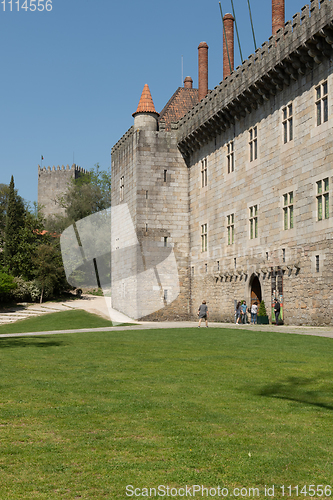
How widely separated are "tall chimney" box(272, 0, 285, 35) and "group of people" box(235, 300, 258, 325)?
1475 centimetres

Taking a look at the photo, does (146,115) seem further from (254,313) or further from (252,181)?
(254,313)

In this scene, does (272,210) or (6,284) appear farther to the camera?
(6,284)

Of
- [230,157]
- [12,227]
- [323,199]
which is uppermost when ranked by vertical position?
[230,157]

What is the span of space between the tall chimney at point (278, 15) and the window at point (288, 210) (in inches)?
362

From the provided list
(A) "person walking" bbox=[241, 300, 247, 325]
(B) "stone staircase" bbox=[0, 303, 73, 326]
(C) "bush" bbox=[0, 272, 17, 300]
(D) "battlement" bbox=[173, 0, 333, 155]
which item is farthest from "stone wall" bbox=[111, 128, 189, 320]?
(C) "bush" bbox=[0, 272, 17, 300]

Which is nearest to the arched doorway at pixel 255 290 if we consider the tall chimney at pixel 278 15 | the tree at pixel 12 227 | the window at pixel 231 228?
the window at pixel 231 228

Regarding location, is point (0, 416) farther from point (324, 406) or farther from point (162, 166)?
point (162, 166)

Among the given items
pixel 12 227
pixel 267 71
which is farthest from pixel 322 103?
pixel 12 227

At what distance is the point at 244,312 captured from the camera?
30203 millimetres

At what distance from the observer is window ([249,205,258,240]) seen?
29370mm

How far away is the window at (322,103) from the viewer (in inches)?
907

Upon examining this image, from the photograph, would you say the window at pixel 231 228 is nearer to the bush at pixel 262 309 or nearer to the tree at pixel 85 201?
the bush at pixel 262 309

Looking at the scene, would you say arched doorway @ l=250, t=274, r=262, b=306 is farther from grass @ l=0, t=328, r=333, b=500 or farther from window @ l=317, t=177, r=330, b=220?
grass @ l=0, t=328, r=333, b=500

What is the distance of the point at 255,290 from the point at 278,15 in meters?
15.0
